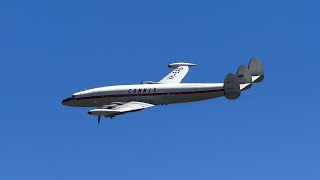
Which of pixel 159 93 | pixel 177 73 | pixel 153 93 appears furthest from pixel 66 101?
pixel 177 73

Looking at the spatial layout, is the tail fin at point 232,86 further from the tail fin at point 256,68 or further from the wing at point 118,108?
the wing at point 118,108

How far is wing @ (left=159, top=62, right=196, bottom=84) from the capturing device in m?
184

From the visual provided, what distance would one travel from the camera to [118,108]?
162 metres

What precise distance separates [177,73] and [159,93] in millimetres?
19585

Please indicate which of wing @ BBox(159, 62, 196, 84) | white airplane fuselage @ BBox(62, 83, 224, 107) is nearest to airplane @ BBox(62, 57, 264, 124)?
white airplane fuselage @ BBox(62, 83, 224, 107)

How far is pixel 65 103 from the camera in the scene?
589 feet

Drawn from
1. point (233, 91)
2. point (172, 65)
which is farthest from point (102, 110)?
point (172, 65)

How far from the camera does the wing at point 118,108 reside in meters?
154

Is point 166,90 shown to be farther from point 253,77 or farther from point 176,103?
point 253,77

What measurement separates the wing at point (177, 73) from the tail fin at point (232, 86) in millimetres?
23103

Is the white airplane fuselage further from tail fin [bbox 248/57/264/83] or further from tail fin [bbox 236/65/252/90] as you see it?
tail fin [bbox 248/57/264/83]

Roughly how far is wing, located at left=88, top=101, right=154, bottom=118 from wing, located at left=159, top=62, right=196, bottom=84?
17353 mm

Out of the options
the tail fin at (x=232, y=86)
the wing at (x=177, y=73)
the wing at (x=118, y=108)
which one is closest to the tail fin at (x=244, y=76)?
the tail fin at (x=232, y=86)

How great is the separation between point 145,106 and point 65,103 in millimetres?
21042
